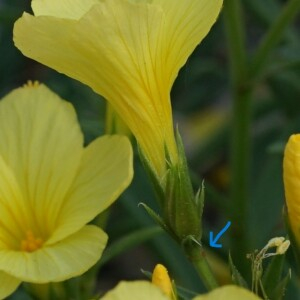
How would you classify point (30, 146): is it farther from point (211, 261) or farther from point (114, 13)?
point (211, 261)

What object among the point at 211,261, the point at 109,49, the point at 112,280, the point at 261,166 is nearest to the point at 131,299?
the point at 109,49

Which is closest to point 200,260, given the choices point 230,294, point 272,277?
point 272,277

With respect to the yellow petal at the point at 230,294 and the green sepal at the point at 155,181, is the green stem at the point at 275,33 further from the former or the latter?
the yellow petal at the point at 230,294

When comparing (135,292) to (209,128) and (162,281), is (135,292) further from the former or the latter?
(209,128)

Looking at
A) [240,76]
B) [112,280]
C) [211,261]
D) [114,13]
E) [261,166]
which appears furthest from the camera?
[112,280]

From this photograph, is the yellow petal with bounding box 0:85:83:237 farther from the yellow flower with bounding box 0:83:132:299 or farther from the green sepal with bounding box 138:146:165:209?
the green sepal with bounding box 138:146:165:209

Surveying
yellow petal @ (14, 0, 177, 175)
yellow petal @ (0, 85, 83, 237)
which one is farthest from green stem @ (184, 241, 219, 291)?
yellow petal @ (0, 85, 83, 237)
